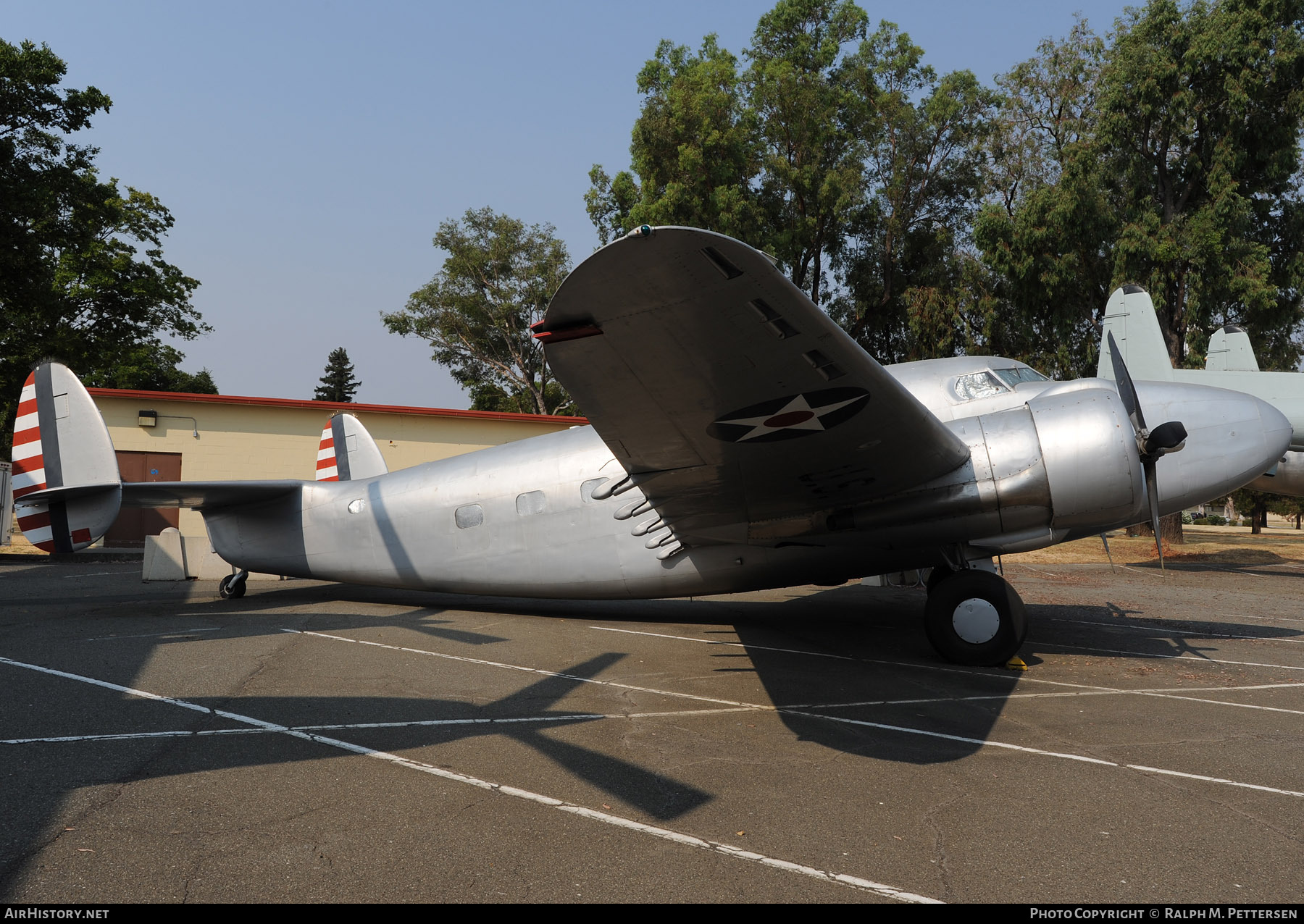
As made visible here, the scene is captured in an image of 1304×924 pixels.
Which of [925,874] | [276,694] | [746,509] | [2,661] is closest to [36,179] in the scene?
[2,661]

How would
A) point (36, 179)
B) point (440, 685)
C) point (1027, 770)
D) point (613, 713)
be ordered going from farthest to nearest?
point (36, 179) < point (440, 685) < point (613, 713) < point (1027, 770)

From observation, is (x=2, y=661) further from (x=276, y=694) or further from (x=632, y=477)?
(x=632, y=477)

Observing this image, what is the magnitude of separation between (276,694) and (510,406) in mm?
44211

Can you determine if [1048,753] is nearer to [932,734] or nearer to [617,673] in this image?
[932,734]

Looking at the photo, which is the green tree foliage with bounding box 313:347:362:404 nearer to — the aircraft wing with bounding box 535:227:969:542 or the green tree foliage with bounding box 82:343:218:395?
the green tree foliage with bounding box 82:343:218:395

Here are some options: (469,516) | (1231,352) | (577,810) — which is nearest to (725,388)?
(577,810)

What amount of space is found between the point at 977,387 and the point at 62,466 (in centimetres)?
1049

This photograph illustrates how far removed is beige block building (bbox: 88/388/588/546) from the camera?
21.2m

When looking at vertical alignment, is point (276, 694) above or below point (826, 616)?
above

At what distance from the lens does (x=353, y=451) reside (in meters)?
13.4

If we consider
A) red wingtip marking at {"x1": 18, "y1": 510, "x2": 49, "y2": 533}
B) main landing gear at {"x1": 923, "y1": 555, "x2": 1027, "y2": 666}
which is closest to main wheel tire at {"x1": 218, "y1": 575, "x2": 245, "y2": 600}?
red wingtip marking at {"x1": 18, "y1": 510, "x2": 49, "y2": 533}

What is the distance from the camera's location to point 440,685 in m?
6.40

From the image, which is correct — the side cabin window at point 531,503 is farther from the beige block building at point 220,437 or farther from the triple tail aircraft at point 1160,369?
the beige block building at point 220,437

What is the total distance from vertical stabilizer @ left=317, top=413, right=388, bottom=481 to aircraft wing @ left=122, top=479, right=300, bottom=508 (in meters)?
2.02
